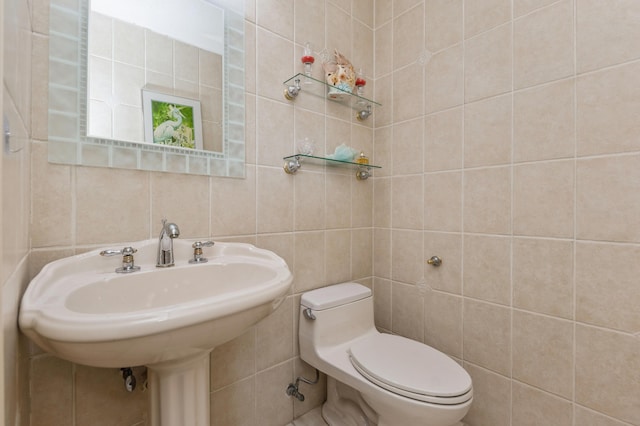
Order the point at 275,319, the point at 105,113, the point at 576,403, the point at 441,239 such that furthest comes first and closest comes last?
the point at 441,239, the point at 275,319, the point at 576,403, the point at 105,113

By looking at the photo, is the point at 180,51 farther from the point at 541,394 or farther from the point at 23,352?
the point at 541,394

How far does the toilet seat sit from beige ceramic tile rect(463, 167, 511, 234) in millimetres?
532

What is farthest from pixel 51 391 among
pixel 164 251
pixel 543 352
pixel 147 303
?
pixel 543 352

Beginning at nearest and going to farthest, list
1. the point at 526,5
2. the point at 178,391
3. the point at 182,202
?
1. the point at 178,391
2. the point at 182,202
3. the point at 526,5

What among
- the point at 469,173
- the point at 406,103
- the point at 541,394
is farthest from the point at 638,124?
the point at 541,394

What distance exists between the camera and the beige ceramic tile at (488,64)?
1110 millimetres

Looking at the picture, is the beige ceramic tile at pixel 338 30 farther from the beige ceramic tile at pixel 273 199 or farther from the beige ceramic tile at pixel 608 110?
the beige ceramic tile at pixel 608 110

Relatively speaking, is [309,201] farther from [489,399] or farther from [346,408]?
[489,399]

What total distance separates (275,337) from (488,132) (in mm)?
1195

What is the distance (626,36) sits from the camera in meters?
0.88

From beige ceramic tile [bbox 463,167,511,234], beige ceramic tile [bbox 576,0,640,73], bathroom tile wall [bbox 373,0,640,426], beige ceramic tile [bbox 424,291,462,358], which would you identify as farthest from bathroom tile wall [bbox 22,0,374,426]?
beige ceramic tile [bbox 576,0,640,73]

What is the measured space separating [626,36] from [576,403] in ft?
3.82

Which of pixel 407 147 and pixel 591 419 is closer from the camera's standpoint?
pixel 591 419

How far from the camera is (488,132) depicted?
115 centimetres
